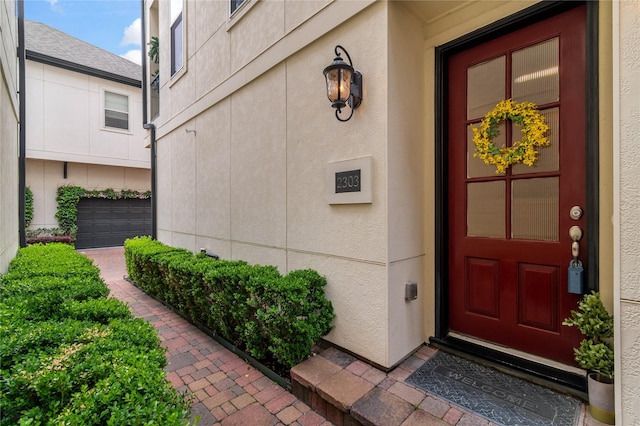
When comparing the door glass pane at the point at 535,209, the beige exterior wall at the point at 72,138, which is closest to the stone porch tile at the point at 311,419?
the door glass pane at the point at 535,209

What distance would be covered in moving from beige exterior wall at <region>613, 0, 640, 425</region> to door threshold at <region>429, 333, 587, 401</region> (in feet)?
1.80

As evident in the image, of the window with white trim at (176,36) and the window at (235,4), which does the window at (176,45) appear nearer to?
the window with white trim at (176,36)

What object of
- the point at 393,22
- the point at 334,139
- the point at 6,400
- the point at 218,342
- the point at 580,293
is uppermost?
the point at 393,22

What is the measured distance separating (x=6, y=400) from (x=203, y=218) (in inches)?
174

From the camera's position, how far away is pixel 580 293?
2170 mm

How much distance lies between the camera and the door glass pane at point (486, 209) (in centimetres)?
265

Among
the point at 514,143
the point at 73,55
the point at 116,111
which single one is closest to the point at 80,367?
the point at 514,143

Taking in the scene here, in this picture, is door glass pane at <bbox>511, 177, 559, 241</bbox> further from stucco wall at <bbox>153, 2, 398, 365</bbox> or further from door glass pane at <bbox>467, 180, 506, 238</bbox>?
stucco wall at <bbox>153, 2, 398, 365</bbox>

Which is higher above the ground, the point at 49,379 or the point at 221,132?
the point at 221,132

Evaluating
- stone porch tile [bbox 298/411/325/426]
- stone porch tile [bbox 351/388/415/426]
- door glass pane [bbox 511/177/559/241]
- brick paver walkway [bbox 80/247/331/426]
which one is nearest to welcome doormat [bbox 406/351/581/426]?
stone porch tile [bbox 351/388/415/426]

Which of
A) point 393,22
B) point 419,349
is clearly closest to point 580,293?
point 419,349

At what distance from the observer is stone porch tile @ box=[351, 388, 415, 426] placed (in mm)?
1998

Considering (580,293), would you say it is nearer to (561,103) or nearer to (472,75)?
(561,103)

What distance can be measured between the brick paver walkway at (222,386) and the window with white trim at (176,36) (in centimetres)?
580
